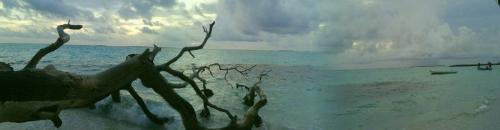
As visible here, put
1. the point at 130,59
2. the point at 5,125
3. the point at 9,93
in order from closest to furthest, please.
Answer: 1. the point at 9,93
2. the point at 130,59
3. the point at 5,125

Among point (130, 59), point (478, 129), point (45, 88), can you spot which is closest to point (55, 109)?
point (45, 88)

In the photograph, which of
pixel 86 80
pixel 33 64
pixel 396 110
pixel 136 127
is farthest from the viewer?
Answer: pixel 396 110

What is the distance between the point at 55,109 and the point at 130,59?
1607 millimetres

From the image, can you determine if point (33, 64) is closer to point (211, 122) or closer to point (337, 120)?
point (211, 122)

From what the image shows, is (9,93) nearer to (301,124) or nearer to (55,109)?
(55,109)

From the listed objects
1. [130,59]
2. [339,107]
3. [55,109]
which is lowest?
[339,107]

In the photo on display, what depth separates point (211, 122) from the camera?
15820 mm

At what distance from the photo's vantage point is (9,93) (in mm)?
5293

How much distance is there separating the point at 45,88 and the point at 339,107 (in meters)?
19.8

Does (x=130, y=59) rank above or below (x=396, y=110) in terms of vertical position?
above

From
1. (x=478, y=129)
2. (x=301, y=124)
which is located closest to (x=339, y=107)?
(x=301, y=124)

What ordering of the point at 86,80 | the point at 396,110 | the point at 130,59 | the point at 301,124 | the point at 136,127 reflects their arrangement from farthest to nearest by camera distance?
the point at 396,110
the point at 301,124
the point at 136,127
the point at 130,59
the point at 86,80

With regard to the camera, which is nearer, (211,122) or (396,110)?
(211,122)

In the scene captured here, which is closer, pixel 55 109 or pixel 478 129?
pixel 55 109
